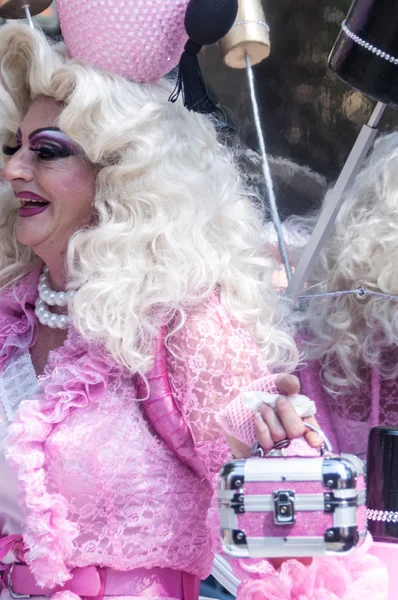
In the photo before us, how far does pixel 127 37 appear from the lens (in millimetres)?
1770

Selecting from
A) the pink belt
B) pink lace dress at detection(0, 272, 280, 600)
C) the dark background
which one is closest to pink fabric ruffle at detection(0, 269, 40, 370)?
pink lace dress at detection(0, 272, 280, 600)

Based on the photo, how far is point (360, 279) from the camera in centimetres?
197

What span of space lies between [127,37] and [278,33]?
64cm

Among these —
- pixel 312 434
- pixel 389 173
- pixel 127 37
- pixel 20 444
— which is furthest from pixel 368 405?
pixel 127 37

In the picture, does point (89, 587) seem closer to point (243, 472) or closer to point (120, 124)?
point (243, 472)

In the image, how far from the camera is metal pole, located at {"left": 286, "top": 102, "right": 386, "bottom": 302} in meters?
1.73

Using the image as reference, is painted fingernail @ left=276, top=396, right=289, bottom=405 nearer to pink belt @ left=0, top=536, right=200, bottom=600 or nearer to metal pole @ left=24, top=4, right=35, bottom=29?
pink belt @ left=0, top=536, right=200, bottom=600

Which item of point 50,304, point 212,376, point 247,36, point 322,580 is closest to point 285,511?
point 322,580

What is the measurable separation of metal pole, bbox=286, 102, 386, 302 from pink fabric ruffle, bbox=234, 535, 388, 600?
0.65 m

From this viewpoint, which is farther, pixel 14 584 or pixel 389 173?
pixel 389 173

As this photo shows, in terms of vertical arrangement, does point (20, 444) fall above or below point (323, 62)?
below

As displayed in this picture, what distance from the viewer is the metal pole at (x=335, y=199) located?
173cm

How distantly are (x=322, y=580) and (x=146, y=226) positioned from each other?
80 cm

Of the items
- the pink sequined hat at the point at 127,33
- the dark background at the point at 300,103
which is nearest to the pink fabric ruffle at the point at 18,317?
the pink sequined hat at the point at 127,33
